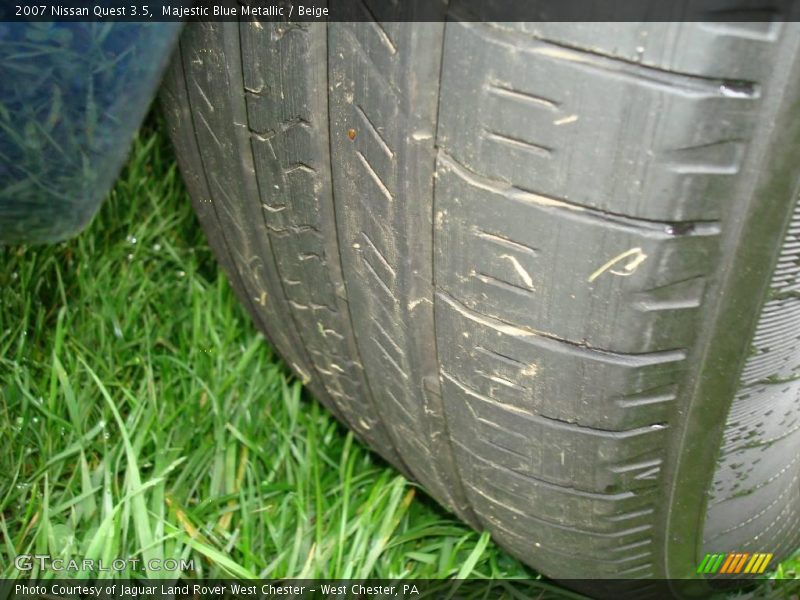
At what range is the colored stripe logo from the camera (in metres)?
1.01

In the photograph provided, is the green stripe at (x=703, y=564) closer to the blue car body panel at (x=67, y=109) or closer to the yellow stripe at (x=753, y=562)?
the yellow stripe at (x=753, y=562)

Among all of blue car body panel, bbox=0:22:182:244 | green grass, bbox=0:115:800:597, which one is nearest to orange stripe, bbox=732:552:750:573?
green grass, bbox=0:115:800:597

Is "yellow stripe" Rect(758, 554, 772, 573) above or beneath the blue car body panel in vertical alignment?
beneath

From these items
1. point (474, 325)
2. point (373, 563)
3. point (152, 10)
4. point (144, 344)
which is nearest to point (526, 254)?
point (474, 325)

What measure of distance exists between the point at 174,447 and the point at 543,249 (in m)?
0.69

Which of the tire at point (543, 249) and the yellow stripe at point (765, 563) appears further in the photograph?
the yellow stripe at point (765, 563)

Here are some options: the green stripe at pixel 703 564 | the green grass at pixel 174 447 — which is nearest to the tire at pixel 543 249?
the green stripe at pixel 703 564

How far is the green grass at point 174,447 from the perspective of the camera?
1131 mm

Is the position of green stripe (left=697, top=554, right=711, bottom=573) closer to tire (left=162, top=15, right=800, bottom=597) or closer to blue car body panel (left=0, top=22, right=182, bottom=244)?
tire (left=162, top=15, right=800, bottom=597)

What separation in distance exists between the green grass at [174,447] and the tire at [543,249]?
17cm

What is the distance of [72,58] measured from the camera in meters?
0.79

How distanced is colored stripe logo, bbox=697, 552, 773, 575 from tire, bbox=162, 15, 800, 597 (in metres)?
0.01

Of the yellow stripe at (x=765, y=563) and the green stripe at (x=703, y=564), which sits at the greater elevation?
the green stripe at (x=703, y=564)

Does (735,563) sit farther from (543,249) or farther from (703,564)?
(543,249)
